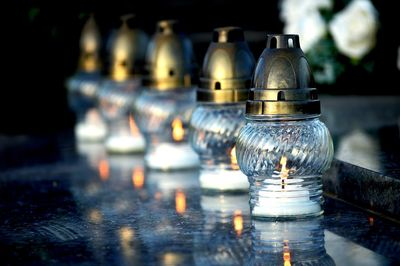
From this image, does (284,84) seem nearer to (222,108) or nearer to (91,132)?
(222,108)

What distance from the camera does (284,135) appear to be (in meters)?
3.43

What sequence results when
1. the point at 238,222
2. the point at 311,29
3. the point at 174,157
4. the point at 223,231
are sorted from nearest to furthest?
the point at 223,231 < the point at 238,222 < the point at 174,157 < the point at 311,29

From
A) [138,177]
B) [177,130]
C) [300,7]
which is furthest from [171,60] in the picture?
[300,7]

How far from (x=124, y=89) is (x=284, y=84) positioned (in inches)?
85.0

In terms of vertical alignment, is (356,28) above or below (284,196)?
above

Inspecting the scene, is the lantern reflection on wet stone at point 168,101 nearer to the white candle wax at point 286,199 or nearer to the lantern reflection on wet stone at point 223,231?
the lantern reflection on wet stone at point 223,231

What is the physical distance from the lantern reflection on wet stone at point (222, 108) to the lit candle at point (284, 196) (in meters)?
0.55

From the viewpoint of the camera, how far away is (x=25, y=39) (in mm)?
7906

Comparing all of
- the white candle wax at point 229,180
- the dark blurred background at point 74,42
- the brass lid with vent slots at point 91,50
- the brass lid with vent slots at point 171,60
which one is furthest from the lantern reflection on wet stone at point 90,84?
the white candle wax at point 229,180

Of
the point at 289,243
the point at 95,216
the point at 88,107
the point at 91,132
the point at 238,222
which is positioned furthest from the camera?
the point at 88,107

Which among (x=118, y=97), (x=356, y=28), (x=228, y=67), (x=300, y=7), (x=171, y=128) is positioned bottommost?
(x=171, y=128)

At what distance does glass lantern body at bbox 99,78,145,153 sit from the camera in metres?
5.39

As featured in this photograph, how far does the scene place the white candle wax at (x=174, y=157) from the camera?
15.3 feet

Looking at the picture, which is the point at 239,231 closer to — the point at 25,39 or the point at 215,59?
the point at 215,59
